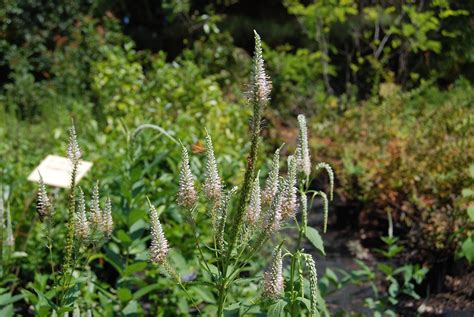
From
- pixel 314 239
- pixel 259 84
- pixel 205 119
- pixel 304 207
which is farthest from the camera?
pixel 205 119

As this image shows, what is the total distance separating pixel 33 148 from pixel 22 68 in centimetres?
343

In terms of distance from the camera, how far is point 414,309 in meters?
3.07

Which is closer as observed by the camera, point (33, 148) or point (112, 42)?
point (33, 148)

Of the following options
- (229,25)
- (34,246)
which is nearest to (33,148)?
(34,246)

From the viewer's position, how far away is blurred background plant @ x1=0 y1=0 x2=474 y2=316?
285 cm

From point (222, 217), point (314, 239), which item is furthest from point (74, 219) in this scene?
point (314, 239)

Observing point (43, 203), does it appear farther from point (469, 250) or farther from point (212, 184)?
point (469, 250)

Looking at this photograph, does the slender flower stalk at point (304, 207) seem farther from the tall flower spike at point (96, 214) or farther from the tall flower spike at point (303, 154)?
the tall flower spike at point (96, 214)

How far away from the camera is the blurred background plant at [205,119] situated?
9.34 feet

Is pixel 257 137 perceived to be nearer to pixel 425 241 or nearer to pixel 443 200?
pixel 425 241

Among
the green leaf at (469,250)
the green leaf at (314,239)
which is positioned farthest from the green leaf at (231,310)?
the green leaf at (469,250)

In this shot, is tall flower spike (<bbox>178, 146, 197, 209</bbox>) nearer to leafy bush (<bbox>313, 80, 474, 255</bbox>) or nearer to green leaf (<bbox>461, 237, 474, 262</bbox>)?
green leaf (<bbox>461, 237, 474, 262</bbox>)

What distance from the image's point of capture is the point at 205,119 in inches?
183

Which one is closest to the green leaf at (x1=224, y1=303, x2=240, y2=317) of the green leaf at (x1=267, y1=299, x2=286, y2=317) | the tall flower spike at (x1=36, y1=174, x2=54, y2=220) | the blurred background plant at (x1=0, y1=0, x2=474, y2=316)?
the green leaf at (x1=267, y1=299, x2=286, y2=317)
